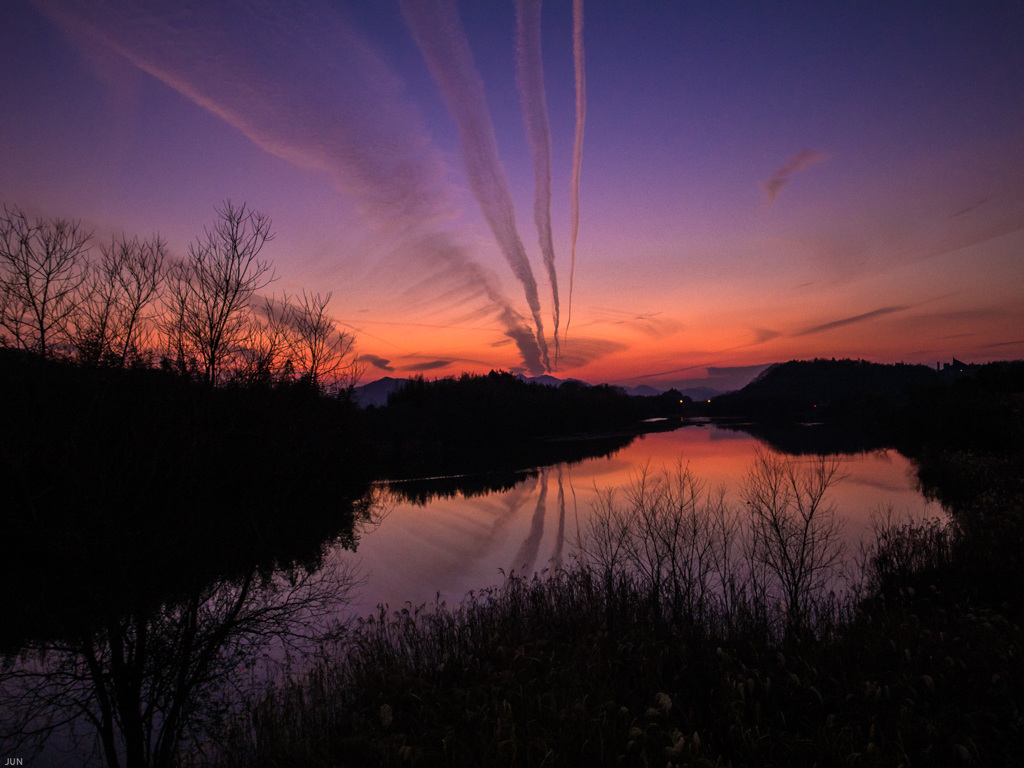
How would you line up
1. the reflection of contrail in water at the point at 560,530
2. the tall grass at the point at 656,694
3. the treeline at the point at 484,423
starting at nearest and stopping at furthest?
the tall grass at the point at 656,694
the reflection of contrail in water at the point at 560,530
the treeline at the point at 484,423

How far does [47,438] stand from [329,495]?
819 inches

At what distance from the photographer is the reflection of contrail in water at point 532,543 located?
19.0m

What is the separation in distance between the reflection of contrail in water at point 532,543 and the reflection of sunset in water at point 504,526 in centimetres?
4

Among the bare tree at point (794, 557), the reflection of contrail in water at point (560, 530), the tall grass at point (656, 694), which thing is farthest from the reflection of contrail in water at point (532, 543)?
the bare tree at point (794, 557)

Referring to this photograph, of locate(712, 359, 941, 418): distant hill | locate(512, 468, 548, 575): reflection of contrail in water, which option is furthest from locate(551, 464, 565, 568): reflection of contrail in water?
locate(712, 359, 941, 418): distant hill

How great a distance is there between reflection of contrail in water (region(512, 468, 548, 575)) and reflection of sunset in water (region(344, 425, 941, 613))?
4 cm

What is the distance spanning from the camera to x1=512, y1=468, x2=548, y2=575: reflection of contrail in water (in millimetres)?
19031

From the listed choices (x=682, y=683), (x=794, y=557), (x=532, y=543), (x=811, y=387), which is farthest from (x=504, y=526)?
(x=811, y=387)

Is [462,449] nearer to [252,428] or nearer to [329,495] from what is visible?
[329,495]

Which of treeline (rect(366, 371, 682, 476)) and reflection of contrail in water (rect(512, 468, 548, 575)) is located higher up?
treeline (rect(366, 371, 682, 476))

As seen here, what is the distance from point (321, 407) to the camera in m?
10.0

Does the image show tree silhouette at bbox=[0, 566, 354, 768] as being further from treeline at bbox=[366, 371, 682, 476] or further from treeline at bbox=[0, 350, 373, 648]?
treeline at bbox=[366, 371, 682, 476]

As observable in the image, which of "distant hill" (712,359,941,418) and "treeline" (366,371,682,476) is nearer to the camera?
"treeline" (366,371,682,476)

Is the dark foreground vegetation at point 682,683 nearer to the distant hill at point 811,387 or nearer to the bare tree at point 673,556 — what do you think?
the bare tree at point 673,556
